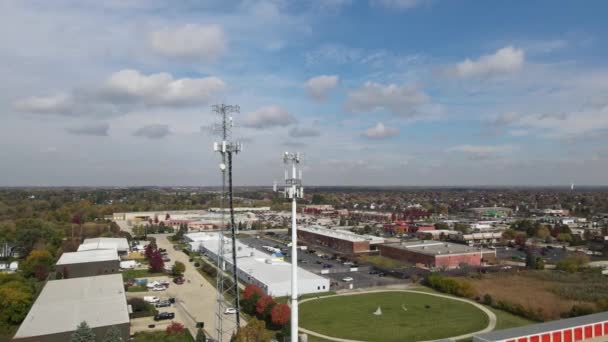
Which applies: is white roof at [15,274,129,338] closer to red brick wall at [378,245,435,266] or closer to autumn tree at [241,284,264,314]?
autumn tree at [241,284,264,314]

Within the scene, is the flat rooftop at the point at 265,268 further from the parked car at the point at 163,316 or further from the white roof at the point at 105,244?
the white roof at the point at 105,244

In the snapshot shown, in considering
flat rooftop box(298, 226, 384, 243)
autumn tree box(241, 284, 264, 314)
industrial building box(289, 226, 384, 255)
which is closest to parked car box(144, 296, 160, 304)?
autumn tree box(241, 284, 264, 314)

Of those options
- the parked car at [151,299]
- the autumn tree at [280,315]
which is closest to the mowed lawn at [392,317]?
the autumn tree at [280,315]

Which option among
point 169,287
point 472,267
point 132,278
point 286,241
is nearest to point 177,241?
point 286,241

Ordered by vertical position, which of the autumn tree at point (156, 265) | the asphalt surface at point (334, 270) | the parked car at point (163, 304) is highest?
the autumn tree at point (156, 265)

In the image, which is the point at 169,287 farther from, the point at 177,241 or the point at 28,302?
the point at 177,241
